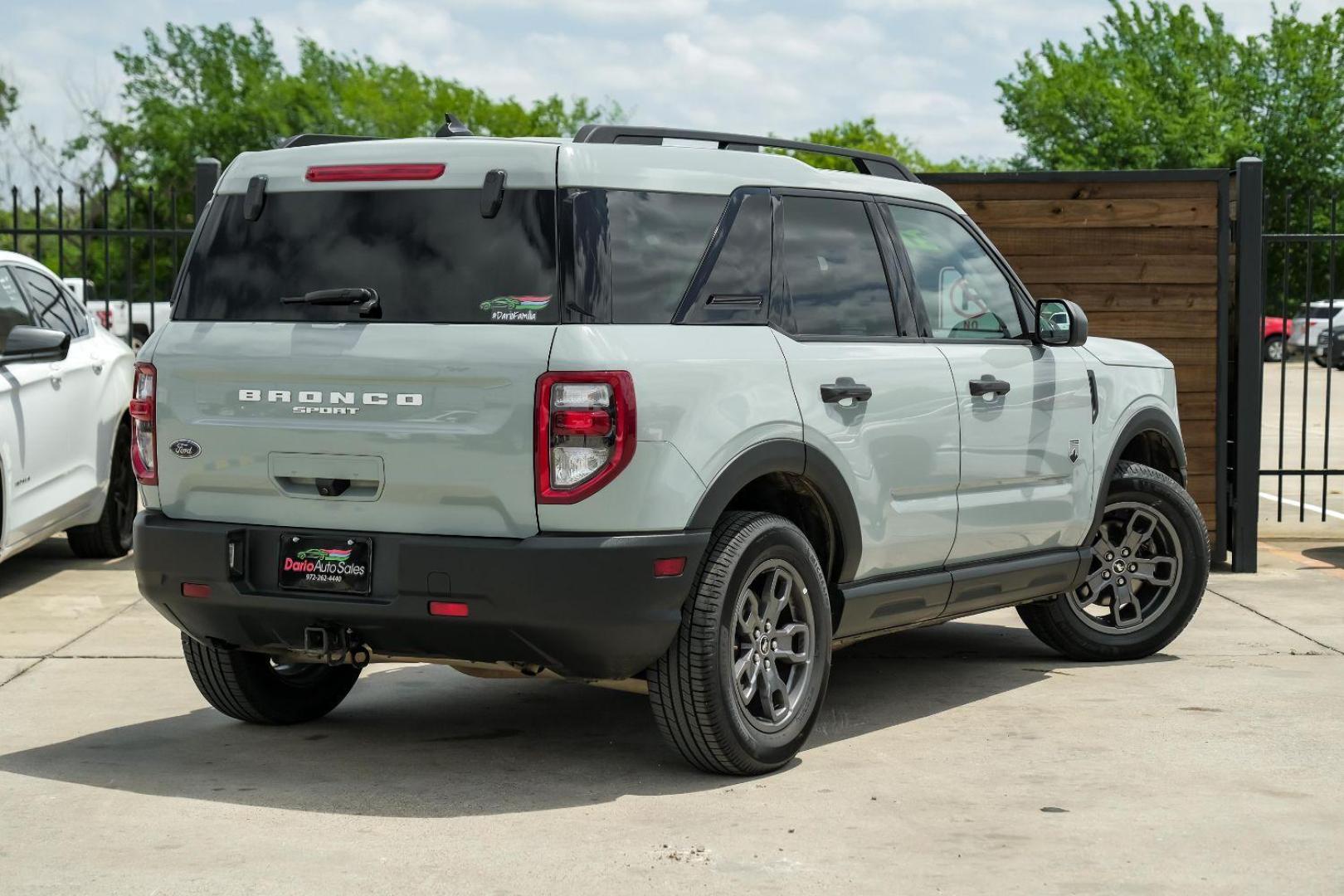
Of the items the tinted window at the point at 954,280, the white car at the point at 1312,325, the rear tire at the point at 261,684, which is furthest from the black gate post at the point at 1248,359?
the white car at the point at 1312,325

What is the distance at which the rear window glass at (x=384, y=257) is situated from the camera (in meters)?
5.33

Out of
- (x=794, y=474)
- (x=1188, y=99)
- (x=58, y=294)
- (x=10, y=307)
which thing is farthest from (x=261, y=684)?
(x=1188, y=99)

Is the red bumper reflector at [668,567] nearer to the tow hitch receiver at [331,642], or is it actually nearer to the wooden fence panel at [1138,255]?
the tow hitch receiver at [331,642]

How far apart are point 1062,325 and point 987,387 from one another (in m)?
0.68

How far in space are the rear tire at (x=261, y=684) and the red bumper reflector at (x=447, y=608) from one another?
1.15 metres

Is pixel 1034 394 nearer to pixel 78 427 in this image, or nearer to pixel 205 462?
pixel 205 462

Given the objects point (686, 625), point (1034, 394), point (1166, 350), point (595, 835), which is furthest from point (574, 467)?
point (1166, 350)

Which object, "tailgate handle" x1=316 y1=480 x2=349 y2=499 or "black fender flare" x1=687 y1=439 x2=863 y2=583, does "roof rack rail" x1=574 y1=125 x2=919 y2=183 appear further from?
"tailgate handle" x1=316 y1=480 x2=349 y2=499

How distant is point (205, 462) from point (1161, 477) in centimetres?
414

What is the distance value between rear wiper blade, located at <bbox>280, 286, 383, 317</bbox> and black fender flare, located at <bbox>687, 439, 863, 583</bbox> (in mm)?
1133

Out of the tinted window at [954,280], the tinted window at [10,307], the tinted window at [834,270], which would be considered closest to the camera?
the tinted window at [834,270]

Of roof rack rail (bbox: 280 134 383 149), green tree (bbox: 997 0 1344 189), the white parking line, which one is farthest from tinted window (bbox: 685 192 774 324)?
green tree (bbox: 997 0 1344 189)

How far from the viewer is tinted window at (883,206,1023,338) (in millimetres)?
6664

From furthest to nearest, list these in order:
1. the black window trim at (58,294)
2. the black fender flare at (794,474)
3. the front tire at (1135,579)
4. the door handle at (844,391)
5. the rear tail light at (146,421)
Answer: the black window trim at (58,294) < the front tire at (1135,579) < the door handle at (844,391) < the rear tail light at (146,421) < the black fender flare at (794,474)
